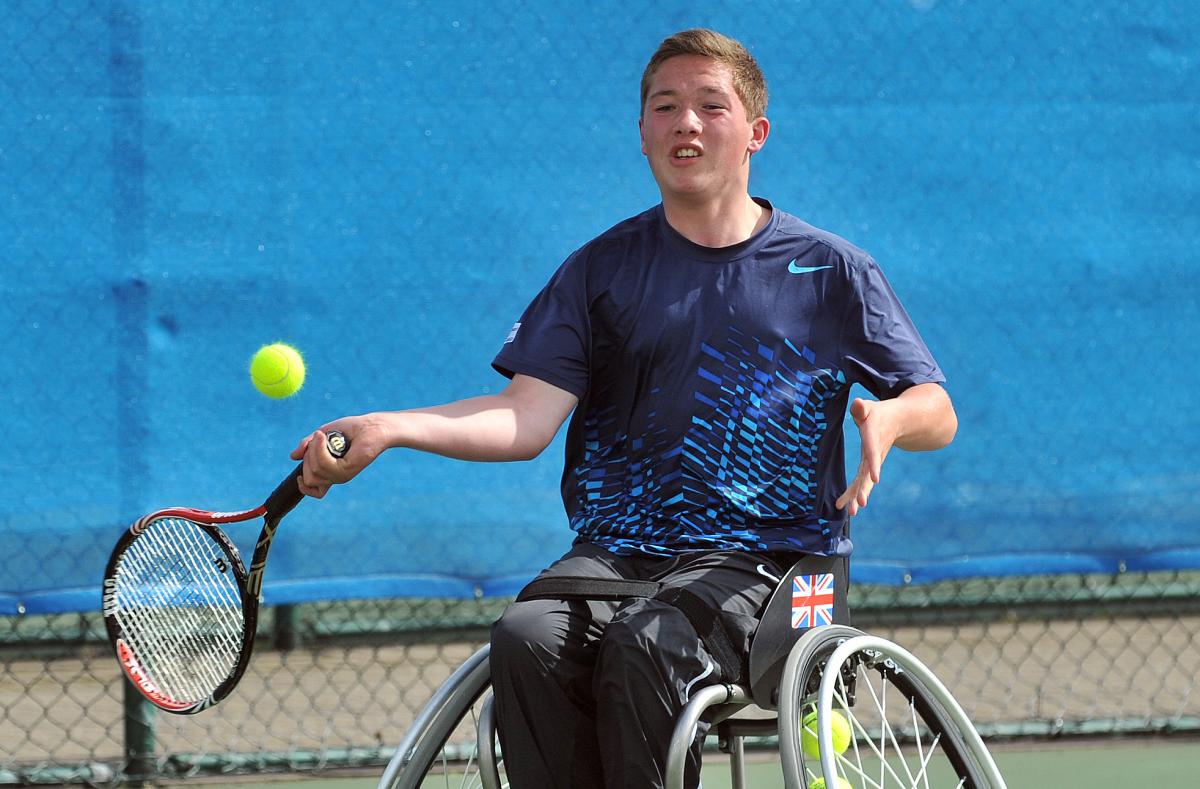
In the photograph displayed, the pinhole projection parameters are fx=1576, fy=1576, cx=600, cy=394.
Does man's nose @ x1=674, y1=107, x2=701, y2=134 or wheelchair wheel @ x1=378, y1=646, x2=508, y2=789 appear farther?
man's nose @ x1=674, y1=107, x2=701, y2=134

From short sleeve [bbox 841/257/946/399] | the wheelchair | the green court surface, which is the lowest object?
the green court surface

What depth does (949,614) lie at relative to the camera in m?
3.89

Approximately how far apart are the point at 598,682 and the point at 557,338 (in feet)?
1.81

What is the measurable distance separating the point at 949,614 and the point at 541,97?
1636 millimetres

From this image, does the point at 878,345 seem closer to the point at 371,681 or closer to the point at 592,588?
the point at 592,588

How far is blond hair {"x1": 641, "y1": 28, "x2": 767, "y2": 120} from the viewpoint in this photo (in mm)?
2334

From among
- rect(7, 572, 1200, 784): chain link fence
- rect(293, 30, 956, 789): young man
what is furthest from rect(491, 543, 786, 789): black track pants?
rect(7, 572, 1200, 784): chain link fence

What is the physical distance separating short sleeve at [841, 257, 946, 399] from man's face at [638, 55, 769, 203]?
0.25m

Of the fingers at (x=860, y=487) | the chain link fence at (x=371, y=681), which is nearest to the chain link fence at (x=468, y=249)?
the chain link fence at (x=371, y=681)

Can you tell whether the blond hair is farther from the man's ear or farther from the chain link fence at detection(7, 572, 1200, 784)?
the chain link fence at detection(7, 572, 1200, 784)

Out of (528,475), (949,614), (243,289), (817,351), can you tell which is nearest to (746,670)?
(817,351)

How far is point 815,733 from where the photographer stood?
2.26 m

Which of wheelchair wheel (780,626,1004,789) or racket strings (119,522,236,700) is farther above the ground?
racket strings (119,522,236,700)

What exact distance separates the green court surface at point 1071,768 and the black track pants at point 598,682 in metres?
1.28
